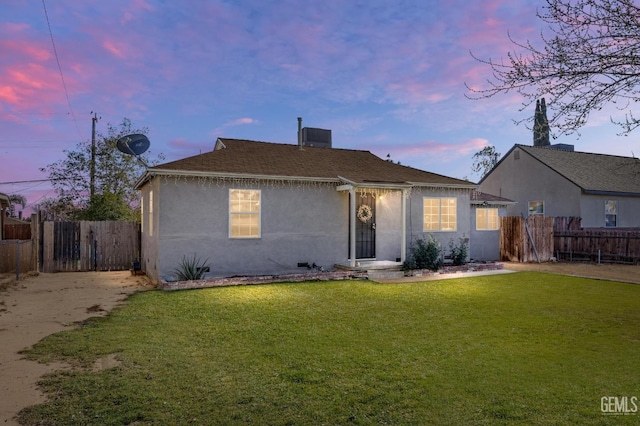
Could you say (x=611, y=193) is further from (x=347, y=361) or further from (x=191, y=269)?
(x=347, y=361)

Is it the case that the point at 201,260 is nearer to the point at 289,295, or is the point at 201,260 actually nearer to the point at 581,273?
the point at 289,295

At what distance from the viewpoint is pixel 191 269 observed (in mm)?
11055

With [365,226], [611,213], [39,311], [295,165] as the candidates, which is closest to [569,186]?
[611,213]

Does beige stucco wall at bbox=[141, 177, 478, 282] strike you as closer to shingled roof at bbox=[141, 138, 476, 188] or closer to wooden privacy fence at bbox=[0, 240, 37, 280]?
shingled roof at bbox=[141, 138, 476, 188]

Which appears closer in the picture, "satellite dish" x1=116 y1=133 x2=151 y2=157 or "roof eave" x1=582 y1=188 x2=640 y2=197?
"satellite dish" x1=116 y1=133 x2=151 y2=157

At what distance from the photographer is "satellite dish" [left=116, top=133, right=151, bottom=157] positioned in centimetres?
1240

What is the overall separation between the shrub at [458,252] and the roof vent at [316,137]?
22.5ft

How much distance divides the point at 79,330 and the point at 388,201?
10.1m

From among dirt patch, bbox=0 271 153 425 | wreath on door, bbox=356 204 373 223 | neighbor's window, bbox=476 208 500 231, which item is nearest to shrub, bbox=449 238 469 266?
neighbor's window, bbox=476 208 500 231

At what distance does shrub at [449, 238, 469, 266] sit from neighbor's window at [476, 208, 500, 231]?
3123 mm

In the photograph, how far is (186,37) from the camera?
14031mm

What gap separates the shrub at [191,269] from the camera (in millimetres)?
11047

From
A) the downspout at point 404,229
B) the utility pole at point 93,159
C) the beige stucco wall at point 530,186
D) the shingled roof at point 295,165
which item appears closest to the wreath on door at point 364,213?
the shingled roof at point 295,165

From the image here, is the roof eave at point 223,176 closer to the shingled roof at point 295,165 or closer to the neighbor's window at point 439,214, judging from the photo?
the shingled roof at point 295,165
